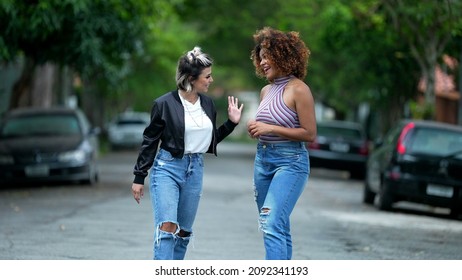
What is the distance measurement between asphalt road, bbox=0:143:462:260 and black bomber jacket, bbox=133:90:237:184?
2816 mm

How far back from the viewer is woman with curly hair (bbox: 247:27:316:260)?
26.6ft

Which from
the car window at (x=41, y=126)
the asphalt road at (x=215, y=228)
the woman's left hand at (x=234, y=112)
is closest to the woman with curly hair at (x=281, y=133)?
the woman's left hand at (x=234, y=112)

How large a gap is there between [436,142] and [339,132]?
13707mm

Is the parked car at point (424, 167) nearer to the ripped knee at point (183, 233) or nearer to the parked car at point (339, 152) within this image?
the ripped knee at point (183, 233)

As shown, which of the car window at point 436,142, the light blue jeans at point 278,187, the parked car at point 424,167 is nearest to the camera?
the light blue jeans at point 278,187

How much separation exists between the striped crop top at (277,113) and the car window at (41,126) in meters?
14.4

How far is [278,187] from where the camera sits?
8141 millimetres

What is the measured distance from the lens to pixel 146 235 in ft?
43.3

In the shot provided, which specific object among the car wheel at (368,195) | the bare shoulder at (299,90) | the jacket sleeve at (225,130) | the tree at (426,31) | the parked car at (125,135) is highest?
the bare shoulder at (299,90)

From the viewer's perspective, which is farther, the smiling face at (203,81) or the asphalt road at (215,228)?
the asphalt road at (215,228)

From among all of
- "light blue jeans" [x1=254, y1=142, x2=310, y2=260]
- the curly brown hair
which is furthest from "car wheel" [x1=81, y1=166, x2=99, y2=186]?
the curly brown hair

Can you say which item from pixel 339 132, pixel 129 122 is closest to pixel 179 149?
pixel 339 132

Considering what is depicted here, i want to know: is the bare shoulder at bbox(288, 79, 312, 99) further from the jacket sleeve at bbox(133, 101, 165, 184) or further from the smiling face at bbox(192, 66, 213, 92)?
the jacket sleeve at bbox(133, 101, 165, 184)

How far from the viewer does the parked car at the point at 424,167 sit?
699 inches
